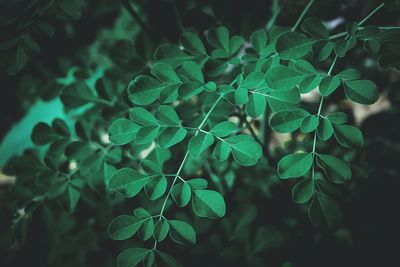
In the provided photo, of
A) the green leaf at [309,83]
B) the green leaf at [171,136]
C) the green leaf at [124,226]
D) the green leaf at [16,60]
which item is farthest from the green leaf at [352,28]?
the green leaf at [16,60]

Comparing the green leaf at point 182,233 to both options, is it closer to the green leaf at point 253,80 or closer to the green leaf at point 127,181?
the green leaf at point 127,181

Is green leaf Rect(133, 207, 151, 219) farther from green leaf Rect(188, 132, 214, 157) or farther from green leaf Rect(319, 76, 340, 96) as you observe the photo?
green leaf Rect(319, 76, 340, 96)

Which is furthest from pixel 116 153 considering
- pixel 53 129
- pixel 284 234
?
pixel 284 234

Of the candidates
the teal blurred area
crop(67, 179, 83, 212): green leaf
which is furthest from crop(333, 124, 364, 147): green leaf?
the teal blurred area

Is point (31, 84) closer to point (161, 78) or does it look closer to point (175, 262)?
point (161, 78)

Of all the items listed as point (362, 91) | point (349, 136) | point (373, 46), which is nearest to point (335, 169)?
point (349, 136)

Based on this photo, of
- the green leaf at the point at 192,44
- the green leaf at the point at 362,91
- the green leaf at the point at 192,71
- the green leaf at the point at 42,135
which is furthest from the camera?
the green leaf at the point at 42,135
